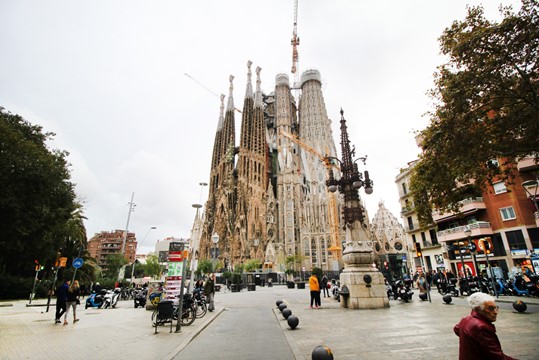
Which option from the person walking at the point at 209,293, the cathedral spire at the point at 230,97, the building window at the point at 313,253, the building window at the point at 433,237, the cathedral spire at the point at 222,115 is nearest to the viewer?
the person walking at the point at 209,293

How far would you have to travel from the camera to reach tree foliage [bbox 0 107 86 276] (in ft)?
63.9

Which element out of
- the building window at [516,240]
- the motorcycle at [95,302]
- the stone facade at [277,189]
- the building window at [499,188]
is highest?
the stone facade at [277,189]

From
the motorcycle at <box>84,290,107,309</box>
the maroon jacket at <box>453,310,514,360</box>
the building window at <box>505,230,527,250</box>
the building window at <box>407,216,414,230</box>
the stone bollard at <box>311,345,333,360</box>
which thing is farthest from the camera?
the building window at <box>407,216,414,230</box>

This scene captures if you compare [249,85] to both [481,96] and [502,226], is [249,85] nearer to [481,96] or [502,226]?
[502,226]

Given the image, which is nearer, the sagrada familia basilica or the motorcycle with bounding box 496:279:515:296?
the motorcycle with bounding box 496:279:515:296

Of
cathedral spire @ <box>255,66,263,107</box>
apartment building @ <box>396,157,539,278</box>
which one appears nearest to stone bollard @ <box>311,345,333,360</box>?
apartment building @ <box>396,157,539,278</box>

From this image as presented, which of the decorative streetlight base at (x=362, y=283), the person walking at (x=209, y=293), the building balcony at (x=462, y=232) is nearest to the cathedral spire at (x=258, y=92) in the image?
the building balcony at (x=462, y=232)

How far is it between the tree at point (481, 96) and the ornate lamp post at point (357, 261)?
3.42 m

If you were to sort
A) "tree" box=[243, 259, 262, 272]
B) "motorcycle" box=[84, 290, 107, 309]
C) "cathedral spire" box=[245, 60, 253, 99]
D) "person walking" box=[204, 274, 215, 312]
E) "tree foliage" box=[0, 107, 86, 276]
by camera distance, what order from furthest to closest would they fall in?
"cathedral spire" box=[245, 60, 253, 99]
"tree" box=[243, 259, 262, 272]
"tree foliage" box=[0, 107, 86, 276]
"motorcycle" box=[84, 290, 107, 309]
"person walking" box=[204, 274, 215, 312]

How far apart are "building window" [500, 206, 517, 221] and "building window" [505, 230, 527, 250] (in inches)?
48.8

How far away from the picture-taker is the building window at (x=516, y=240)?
2256 cm

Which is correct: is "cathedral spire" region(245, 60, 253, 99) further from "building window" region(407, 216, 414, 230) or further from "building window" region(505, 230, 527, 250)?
"building window" region(505, 230, 527, 250)

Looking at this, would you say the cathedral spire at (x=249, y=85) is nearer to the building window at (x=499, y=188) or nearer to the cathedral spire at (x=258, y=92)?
the cathedral spire at (x=258, y=92)

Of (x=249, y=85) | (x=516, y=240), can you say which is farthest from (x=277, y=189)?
(x=516, y=240)
